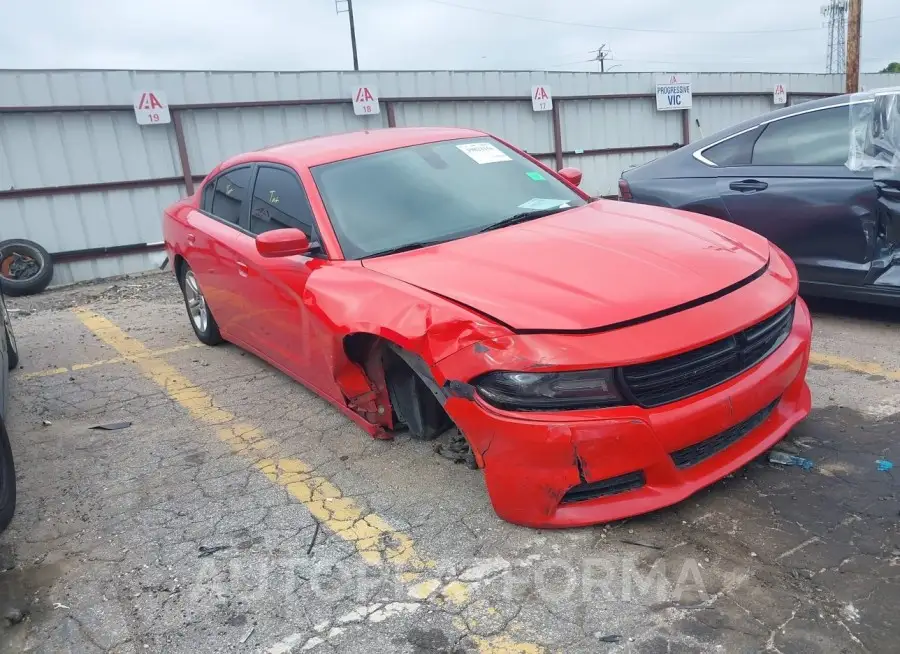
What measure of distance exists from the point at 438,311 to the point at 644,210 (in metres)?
1.54

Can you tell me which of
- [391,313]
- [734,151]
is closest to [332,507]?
[391,313]

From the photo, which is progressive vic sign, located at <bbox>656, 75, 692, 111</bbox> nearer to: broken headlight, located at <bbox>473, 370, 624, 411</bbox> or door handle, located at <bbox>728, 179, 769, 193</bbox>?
door handle, located at <bbox>728, 179, 769, 193</bbox>

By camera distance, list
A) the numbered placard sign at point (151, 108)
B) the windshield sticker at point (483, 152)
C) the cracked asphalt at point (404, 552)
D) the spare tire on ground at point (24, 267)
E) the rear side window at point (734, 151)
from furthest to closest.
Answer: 1. the numbered placard sign at point (151, 108)
2. the spare tire on ground at point (24, 267)
3. the rear side window at point (734, 151)
4. the windshield sticker at point (483, 152)
5. the cracked asphalt at point (404, 552)

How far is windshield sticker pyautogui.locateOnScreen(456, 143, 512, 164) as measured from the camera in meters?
3.99

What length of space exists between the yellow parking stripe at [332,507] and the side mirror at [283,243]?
A: 100cm

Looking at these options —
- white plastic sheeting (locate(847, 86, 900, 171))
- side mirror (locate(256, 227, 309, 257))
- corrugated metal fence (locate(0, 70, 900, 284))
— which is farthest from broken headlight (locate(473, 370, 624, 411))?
corrugated metal fence (locate(0, 70, 900, 284))

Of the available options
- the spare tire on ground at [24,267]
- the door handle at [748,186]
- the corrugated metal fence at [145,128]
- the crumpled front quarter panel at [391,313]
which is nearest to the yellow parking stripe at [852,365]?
the door handle at [748,186]

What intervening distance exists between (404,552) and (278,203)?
2153 millimetres

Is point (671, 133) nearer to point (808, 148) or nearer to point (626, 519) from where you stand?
point (808, 148)

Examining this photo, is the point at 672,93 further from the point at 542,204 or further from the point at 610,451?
the point at 610,451

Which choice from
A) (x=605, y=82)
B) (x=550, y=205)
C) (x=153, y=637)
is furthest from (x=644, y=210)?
(x=605, y=82)

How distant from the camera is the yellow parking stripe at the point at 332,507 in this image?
93.8 inches

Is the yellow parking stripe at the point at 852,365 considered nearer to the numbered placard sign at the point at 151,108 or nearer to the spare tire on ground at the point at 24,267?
the spare tire on ground at the point at 24,267

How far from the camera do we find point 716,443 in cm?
260
